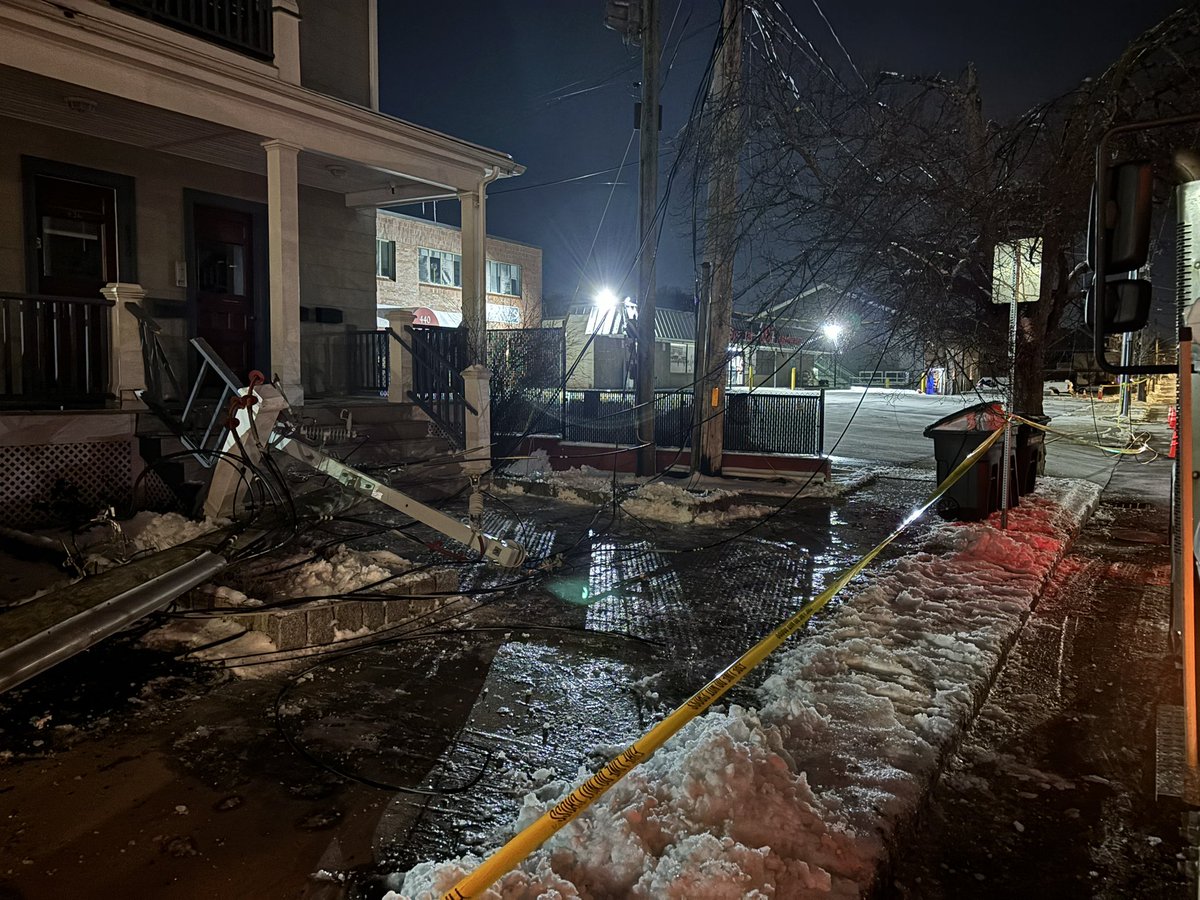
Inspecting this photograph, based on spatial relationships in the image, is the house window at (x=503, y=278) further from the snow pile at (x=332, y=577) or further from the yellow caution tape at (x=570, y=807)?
the yellow caution tape at (x=570, y=807)

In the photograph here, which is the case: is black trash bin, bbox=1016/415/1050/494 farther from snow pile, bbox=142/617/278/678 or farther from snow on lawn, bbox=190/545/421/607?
snow pile, bbox=142/617/278/678

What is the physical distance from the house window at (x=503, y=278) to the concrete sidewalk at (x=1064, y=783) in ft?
97.5

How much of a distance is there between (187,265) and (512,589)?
7256 mm

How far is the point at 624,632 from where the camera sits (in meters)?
5.64

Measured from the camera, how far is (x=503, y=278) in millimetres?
34469

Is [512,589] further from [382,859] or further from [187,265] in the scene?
[187,265]

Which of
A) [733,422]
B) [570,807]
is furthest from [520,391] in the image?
[570,807]

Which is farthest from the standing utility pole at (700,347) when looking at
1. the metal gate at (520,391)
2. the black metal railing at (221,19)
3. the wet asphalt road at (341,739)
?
the black metal railing at (221,19)

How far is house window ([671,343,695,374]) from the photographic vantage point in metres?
41.6

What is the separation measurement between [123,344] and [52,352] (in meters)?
0.87

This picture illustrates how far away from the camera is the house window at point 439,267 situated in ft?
96.9

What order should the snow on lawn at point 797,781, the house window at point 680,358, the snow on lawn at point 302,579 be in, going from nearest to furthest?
1. the snow on lawn at point 797,781
2. the snow on lawn at point 302,579
3. the house window at point 680,358

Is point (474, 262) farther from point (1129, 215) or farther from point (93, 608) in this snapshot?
point (1129, 215)

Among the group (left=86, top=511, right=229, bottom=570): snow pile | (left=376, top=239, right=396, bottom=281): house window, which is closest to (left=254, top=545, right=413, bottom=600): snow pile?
(left=86, top=511, right=229, bottom=570): snow pile
